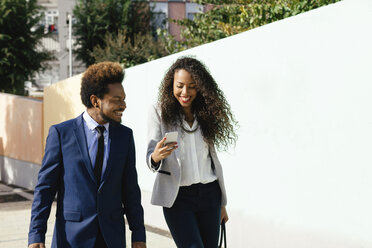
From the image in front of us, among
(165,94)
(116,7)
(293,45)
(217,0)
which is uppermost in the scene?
(116,7)

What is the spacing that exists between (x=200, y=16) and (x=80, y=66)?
16983 millimetres

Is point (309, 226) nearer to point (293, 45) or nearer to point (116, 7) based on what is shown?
point (293, 45)

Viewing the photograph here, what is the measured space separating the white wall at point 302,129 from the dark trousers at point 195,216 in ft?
4.48

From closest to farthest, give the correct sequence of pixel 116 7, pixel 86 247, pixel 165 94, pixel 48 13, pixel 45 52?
pixel 86 247 < pixel 165 94 < pixel 45 52 < pixel 116 7 < pixel 48 13

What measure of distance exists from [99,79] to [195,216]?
109 cm

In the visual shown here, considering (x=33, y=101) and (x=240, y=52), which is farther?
(x=33, y=101)

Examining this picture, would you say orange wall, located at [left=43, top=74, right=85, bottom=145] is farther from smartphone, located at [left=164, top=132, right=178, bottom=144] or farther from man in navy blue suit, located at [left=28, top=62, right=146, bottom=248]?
man in navy blue suit, located at [left=28, top=62, right=146, bottom=248]

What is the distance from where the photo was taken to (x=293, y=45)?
4797 mm

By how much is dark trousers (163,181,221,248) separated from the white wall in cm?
137

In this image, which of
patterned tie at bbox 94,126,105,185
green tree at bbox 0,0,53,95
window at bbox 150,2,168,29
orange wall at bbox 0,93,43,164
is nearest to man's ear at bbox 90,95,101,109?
patterned tie at bbox 94,126,105,185

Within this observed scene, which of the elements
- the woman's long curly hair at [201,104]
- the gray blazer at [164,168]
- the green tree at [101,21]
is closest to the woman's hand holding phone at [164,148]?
the gray blazer at [164,168]

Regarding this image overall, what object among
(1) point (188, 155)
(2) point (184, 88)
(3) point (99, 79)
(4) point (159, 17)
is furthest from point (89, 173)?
(4) point (159, 17)

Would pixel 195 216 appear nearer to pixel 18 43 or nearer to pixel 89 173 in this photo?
pixel 89 173

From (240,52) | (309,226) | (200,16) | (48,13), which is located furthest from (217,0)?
→ (48,13)
